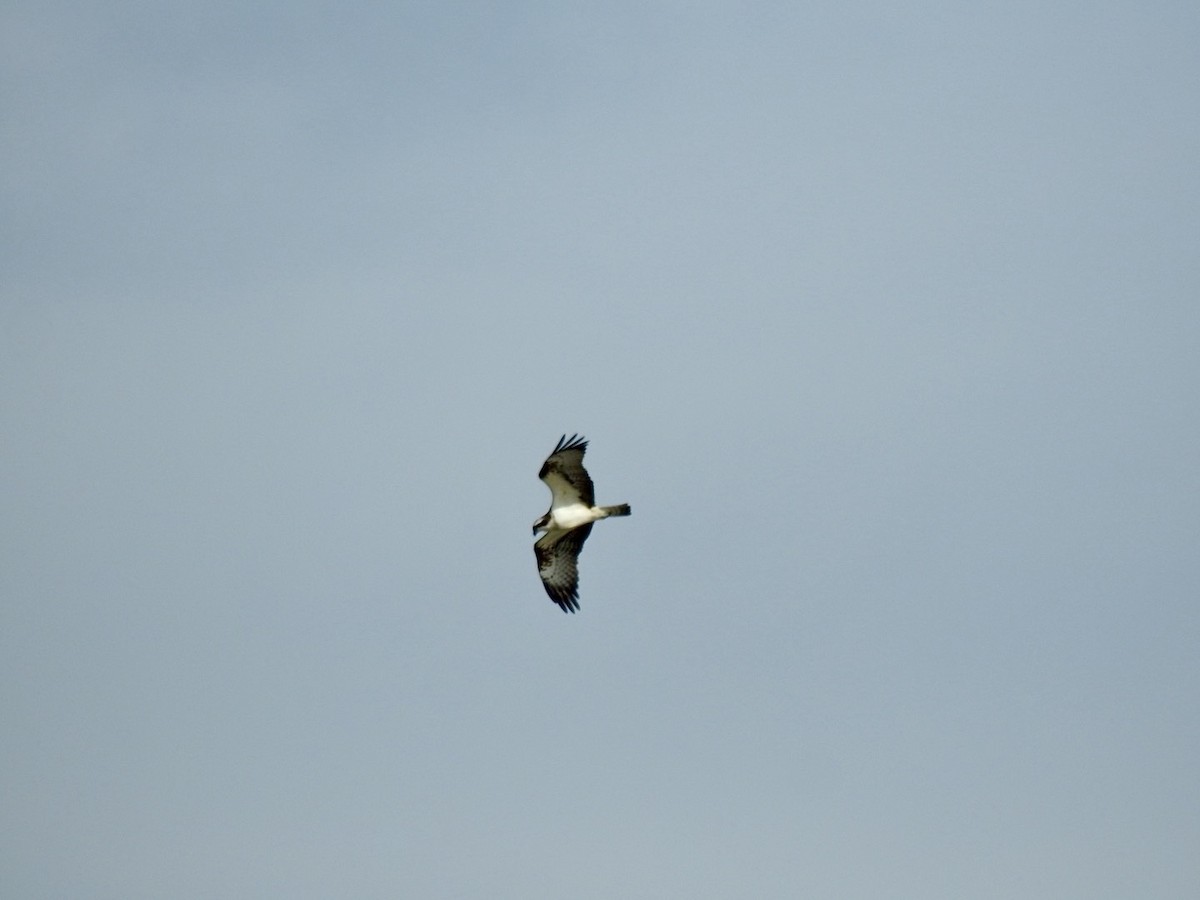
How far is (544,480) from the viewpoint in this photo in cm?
3722

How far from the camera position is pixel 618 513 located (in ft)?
119

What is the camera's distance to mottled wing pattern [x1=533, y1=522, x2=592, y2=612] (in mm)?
38594

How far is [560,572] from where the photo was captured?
127 ft

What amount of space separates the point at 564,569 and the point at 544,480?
2.43m

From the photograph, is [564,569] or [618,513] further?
[564,569]

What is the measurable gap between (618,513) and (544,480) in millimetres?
1811

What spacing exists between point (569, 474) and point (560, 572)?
2.77m

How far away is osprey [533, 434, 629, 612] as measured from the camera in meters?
36.7

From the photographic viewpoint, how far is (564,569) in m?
38.8

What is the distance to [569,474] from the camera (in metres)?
36.9

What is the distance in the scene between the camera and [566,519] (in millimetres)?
37469

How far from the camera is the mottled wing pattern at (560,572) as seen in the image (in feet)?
127

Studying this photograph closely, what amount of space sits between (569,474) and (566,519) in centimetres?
107

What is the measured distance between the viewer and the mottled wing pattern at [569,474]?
36.7 meters
